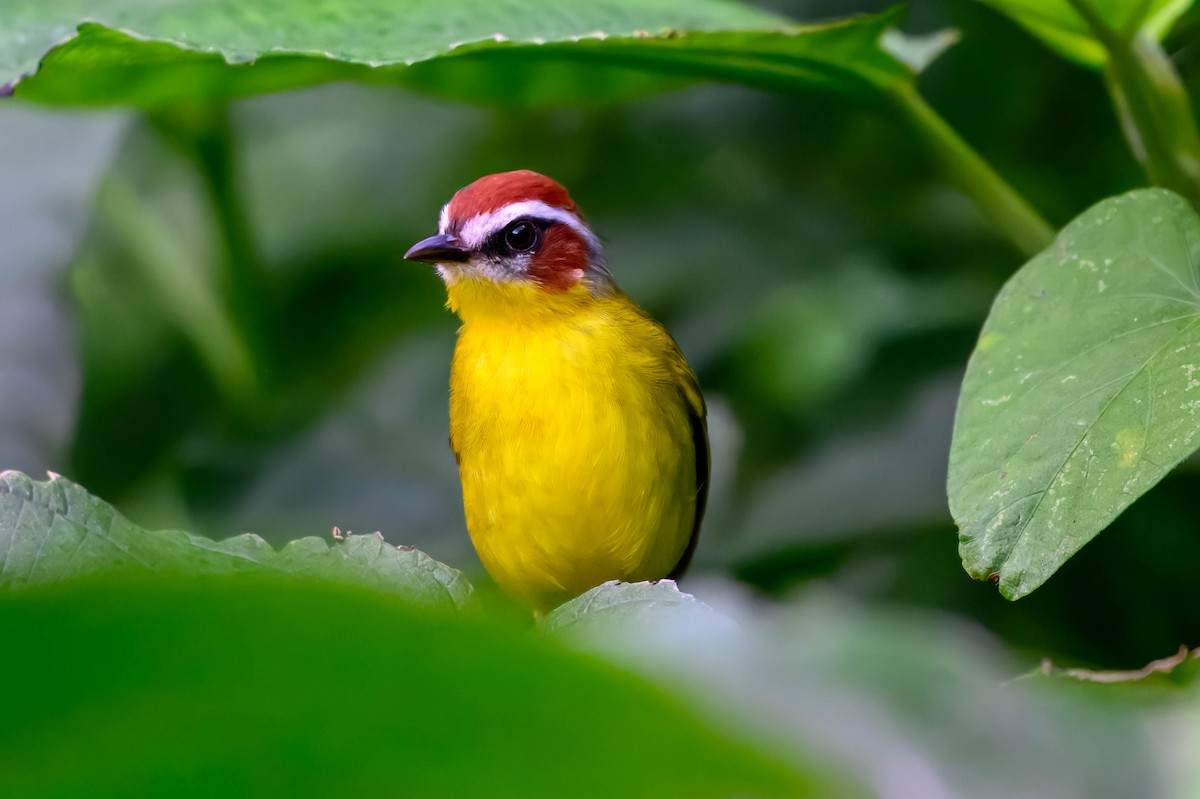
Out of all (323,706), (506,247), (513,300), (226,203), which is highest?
(226,203)

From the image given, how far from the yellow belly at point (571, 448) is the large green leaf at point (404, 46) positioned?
476mm

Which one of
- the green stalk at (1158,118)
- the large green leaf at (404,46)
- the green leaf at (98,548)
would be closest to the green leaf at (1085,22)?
the green stalk at (1158,118)

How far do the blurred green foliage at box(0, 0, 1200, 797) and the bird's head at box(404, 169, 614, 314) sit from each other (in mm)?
179

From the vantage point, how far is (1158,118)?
5.86 feet

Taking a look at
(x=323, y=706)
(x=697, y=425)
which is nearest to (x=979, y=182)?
(x=697, y=425)

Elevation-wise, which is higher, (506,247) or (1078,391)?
(506,247)

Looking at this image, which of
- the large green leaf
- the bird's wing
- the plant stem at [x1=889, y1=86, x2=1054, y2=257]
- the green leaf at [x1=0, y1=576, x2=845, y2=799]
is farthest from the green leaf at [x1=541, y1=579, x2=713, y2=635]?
the plant stem at [x1=889, y1=86, x2=1054, y2=257]

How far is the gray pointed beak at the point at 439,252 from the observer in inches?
87.1

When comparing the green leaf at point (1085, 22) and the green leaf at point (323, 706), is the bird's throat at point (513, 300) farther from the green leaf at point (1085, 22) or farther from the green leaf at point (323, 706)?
the green leaf at point (323, 706)

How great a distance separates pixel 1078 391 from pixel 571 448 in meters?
0.93

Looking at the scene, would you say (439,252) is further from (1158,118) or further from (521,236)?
(1158,118)

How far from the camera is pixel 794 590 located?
2.28 meters

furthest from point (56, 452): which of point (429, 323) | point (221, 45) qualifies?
point (429, 323)

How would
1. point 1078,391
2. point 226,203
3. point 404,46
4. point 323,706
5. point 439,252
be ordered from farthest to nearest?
point 226,203 → point 439,252 → point 404,46 → point 1078,391 → point 323,706
